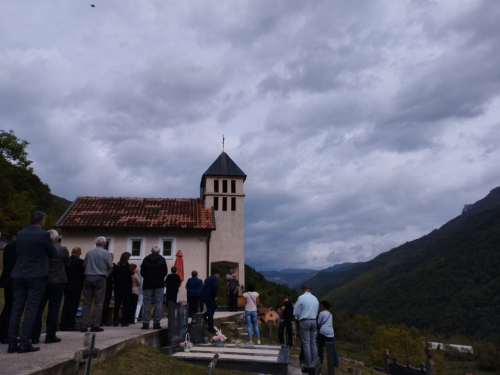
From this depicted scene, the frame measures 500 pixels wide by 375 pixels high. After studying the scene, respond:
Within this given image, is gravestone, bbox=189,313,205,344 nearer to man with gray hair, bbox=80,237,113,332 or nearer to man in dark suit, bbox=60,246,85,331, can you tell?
man with gray hair, bbox=80,237,113,332

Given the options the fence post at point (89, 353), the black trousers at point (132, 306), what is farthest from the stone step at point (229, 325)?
the fence post at point (89, 353)

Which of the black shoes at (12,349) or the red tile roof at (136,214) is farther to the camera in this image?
the red tile roof at (136,214)

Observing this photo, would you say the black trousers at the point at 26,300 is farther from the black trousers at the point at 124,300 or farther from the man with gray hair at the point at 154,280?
the black trousers at the point at 124,300

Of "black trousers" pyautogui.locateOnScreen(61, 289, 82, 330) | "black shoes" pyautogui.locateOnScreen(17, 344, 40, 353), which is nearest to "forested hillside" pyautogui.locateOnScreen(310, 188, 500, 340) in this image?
"black trousers" pyautogui.locateOnScreen(61, 289, 82, 330)

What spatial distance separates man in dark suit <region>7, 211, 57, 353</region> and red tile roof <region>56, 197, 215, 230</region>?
52.8ft

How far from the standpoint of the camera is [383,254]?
194 metres

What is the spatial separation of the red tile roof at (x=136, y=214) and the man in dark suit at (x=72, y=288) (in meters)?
13.0

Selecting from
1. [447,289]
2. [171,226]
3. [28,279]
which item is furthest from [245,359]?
[447,289]

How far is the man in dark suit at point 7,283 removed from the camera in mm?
6711

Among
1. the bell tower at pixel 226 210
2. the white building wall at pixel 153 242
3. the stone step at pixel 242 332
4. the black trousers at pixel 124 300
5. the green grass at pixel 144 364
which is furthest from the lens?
the bell tower at pixel 226 210

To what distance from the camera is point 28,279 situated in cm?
617

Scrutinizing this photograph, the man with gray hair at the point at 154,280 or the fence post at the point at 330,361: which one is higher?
the man with gray hair at the point at 154,280

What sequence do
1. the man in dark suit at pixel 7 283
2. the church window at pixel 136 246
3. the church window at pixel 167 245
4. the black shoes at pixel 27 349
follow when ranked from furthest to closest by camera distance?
1. the church window at pixel 167 245
2. the church window at pixel 136 246
3. the man in dark suit at pixel 7 283
4. the black shoes at pixel 27 349

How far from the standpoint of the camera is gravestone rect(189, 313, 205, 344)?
1019 centimetres
